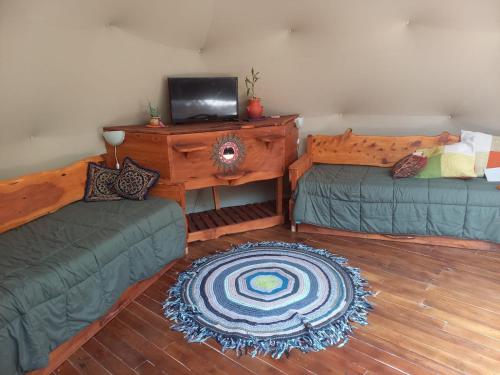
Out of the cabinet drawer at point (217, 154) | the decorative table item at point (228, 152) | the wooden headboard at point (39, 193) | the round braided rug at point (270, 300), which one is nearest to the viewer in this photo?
the round braided rug at point (270, 300)

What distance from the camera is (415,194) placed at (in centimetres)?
283

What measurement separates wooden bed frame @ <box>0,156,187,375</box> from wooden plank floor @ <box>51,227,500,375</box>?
48 mm

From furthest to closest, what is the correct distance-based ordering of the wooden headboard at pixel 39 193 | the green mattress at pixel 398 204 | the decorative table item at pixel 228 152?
the decorative table item at pixel 228 152, the green mattress at pixel 398 204, the wooden headboard at pixel 39 193

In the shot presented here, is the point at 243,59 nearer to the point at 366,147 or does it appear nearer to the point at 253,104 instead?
the point at 253,104

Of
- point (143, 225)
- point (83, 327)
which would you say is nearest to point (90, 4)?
point (143, 225)

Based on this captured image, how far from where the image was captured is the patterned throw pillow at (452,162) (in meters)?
2.94

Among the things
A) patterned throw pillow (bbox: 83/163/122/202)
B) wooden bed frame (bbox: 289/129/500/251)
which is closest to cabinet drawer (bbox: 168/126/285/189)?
wooden bed frame (bbox: 289/129/500/251)

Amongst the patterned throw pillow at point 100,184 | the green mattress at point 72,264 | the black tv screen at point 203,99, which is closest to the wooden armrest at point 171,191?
the green mattress at point 72,264

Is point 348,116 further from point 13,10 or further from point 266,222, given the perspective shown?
point 13,10

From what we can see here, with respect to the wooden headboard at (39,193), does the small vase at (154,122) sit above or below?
above

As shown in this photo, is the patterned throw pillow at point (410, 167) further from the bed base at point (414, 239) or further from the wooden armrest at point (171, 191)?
the wooden armrest at point (171, 191)

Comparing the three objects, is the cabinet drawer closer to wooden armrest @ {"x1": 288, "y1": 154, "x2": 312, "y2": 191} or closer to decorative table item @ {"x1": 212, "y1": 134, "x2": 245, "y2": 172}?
decorative table item @ {"x1": 212, "y1": 134, "x2": 245, "y2": 172}

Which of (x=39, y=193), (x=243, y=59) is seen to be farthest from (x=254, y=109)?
(x=39, y=193)

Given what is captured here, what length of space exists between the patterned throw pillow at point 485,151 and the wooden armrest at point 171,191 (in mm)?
2332
